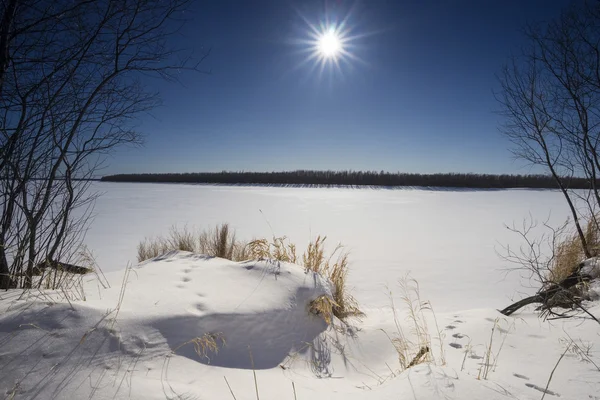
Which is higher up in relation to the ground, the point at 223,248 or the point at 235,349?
the point at 235,349

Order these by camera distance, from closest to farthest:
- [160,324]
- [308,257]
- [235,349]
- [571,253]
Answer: [160,324]
[235,349]
[308,257]
[571,253]

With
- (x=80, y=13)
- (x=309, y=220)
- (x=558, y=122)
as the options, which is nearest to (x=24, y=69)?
(x=80, y=13)

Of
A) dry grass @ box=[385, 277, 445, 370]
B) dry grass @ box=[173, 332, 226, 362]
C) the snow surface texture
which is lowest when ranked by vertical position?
the snow surface texture

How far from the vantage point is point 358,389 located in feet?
5.57

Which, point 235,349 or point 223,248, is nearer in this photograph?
point 235,349

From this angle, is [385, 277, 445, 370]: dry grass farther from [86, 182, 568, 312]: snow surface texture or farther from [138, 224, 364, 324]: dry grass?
[86, 182, 568, 312]: snow surface texture

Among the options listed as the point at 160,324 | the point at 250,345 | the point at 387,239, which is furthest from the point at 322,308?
the point at 387,239

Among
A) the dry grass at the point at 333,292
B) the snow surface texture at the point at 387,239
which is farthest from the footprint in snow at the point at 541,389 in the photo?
the snow surface texture at the point at 387,239

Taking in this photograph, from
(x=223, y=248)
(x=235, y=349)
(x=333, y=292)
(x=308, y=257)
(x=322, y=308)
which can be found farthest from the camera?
(x=223, y=248)

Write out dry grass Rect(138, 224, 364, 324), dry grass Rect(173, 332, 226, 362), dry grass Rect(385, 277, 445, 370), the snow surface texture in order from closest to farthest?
dry grass Rect(173, 332, 226, 362)
dry grass Rect(385, 277, 445, 370)
dry grass Rect(138, 224, 364, 324)
the snow surface texture

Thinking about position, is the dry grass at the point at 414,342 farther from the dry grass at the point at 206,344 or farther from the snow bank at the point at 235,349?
the dry grass at the point at 206,344

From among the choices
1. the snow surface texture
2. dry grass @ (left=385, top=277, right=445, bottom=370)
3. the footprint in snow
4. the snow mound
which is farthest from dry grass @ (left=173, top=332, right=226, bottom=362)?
the snow surface texture

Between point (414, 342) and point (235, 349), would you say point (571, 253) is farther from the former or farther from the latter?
point (235, 349)

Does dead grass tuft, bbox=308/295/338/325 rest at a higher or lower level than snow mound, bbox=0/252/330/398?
lower
